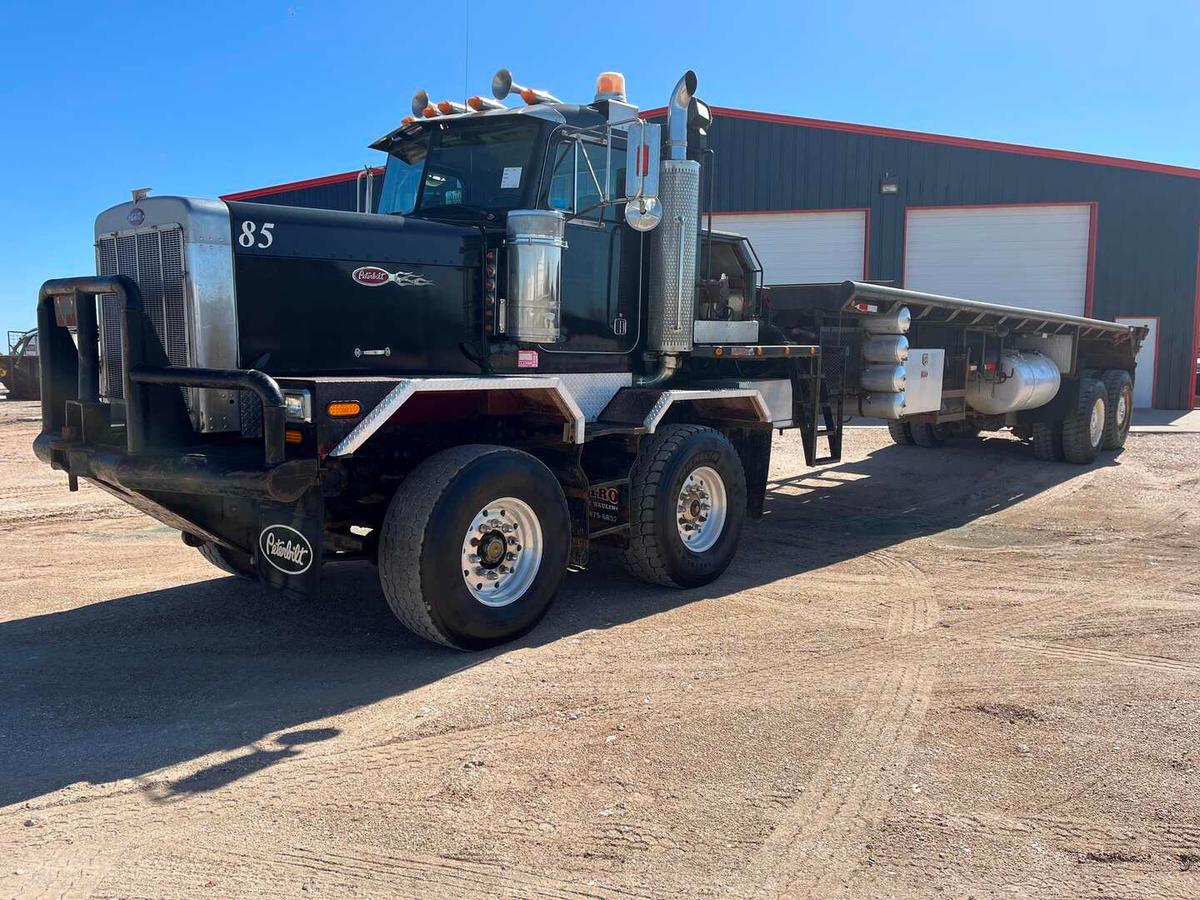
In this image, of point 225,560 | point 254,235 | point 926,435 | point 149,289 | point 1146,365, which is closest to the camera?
point 254,235

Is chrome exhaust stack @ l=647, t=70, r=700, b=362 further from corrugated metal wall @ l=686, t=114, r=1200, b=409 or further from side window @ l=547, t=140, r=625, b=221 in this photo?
corrugated metal wall @ l=686, t=114, r=1200, b=409

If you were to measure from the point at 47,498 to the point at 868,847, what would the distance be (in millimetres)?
9324

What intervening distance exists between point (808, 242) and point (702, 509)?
679 inches

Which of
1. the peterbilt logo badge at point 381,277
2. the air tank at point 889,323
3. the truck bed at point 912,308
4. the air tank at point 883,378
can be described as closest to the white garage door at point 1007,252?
the truck bed at point 912,308

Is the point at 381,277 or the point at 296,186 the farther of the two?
the point at 296,186

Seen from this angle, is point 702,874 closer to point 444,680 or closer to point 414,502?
point 444,680

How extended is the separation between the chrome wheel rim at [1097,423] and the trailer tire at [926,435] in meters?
1.84

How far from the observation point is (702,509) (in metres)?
6.75

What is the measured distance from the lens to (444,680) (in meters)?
4.77

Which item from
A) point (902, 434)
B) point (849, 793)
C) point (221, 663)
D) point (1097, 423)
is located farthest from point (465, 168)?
point (1097, 423)

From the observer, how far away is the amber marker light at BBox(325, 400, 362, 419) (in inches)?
175

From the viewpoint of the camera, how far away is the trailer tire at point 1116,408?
13.4 m

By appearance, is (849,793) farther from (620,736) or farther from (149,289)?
(149,289)

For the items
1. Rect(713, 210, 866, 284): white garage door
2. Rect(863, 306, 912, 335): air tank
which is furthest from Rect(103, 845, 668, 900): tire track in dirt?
Rect(713, 210, 866, 284): white garage door
